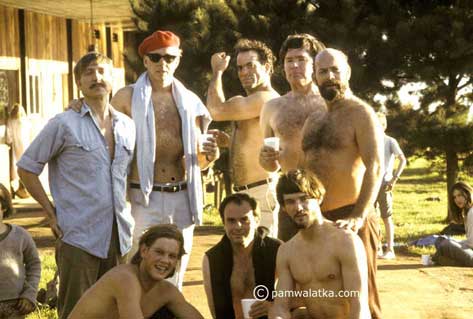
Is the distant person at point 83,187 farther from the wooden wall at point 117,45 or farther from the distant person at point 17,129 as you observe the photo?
the wooden wall at point 117,45

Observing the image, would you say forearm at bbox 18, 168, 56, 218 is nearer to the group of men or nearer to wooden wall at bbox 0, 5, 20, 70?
the group of men

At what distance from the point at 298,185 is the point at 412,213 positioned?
41.5 feet

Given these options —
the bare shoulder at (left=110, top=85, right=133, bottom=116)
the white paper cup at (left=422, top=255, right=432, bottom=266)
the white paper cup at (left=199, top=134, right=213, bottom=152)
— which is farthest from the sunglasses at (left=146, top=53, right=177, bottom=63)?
the white paper cup at (left=422, top=255, right=432, bottom=266)

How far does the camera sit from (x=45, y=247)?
34.7ft

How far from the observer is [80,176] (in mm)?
4715

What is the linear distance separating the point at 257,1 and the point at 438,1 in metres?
2.69

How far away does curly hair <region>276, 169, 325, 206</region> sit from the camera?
4.48 m

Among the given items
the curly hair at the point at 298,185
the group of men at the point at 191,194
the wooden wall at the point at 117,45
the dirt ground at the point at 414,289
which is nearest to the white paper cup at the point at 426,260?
the dirt ground at the point at 414,289

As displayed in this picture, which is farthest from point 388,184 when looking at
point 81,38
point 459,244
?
point 81,38

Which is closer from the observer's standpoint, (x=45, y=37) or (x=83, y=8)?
(x=83, y=8)

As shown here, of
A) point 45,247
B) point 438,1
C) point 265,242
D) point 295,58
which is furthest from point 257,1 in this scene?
point 265,242

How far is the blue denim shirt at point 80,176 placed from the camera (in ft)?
15.4

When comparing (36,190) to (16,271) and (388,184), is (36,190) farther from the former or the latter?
(388,184)

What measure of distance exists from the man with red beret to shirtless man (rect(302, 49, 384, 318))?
2.47ft
